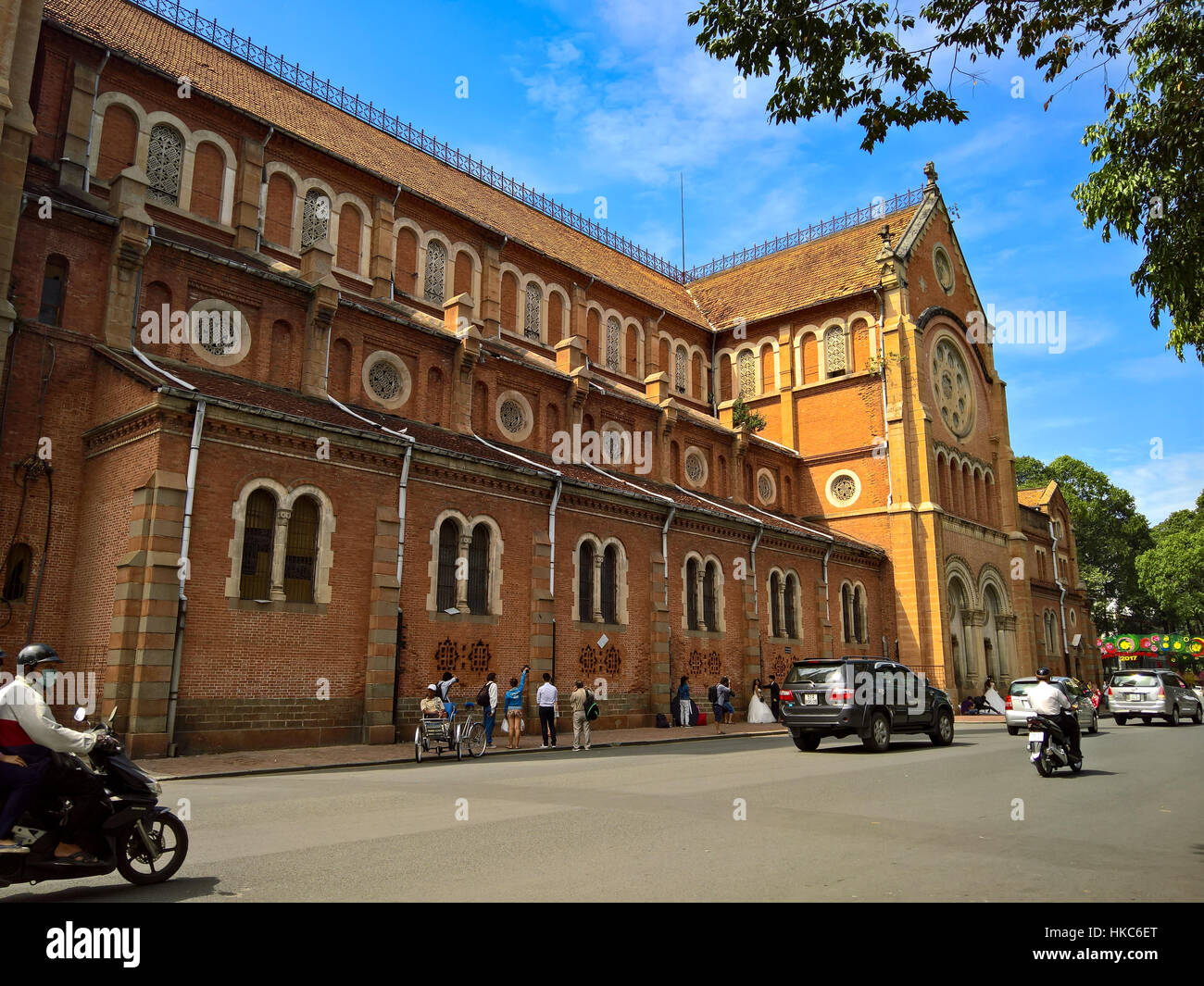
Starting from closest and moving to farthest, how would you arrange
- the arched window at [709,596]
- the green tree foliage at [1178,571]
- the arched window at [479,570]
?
1. the arched window at [479,570]
2. the arched window at [709,596]
3. the green tree foliage at [1178,571]

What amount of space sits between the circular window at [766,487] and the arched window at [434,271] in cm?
1670

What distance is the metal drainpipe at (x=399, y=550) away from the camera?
19594 mm

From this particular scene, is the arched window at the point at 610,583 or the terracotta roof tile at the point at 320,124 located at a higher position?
the terracotta roof tile at the point at 320,124

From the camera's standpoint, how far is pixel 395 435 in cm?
2066

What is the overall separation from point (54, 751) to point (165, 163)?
23.2 metres

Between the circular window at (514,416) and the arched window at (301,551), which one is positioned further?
the circular window at (514,416)

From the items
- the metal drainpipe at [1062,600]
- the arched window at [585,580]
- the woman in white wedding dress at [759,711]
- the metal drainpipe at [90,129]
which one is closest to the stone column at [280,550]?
the arched window at [585,580]

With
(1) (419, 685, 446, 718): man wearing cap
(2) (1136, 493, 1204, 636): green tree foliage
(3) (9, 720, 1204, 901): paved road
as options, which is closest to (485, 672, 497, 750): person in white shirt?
(1) (419, 685, 446, 718): man wearing cap

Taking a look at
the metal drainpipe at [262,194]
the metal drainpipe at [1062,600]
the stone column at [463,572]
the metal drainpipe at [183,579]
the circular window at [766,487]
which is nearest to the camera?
the metal drainpipe at [183,579]

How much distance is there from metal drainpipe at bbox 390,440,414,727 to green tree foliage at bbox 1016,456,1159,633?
62697mm

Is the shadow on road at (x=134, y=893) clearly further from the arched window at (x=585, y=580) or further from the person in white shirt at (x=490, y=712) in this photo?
the arched window at (x=585, y=580)

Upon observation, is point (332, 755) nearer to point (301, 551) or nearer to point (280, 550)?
point (280, 550)

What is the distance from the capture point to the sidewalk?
47.1ft

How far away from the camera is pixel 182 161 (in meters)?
25.0
